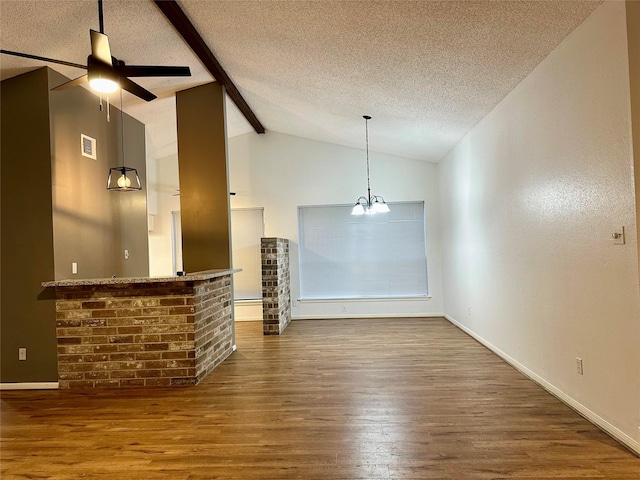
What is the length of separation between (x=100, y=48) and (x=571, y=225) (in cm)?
334

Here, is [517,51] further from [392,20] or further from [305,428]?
[305,428]

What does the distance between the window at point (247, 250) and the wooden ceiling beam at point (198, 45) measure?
2.18m

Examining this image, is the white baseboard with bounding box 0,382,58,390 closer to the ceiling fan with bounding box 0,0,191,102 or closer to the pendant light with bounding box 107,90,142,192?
the pendant light with bounding box 107,90,142,192

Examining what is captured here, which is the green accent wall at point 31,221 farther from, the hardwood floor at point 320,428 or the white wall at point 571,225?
the white wall at point 571,225

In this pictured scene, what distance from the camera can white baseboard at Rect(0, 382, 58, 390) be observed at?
3.76m

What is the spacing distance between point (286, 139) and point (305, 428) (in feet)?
18.6

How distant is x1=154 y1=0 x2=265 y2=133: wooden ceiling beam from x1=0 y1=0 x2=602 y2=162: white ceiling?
75 mm

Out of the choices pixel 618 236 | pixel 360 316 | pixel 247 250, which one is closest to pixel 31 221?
pixel 247 250

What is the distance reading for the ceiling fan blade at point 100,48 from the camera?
2.31 m

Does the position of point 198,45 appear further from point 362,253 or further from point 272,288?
point 362,253

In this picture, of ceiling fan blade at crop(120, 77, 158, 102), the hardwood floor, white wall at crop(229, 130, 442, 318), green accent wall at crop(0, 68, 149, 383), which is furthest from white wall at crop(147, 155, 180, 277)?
ceiling fan blade at crop(120, 77, 158, 102)

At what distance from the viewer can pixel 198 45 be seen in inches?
156

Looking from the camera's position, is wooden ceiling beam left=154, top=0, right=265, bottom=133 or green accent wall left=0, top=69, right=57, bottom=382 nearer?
wooden ceiling beam left=154, top=0, right=265, bottom=133

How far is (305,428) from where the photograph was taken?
2727 mm
